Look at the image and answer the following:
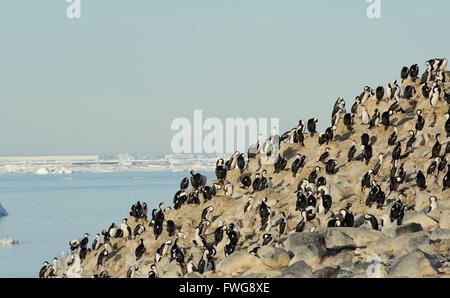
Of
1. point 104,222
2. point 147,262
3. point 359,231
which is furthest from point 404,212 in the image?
point 104,222

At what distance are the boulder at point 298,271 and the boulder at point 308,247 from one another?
1139 mm

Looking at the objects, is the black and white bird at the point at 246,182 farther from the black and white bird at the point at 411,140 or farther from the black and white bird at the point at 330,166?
the black and white bird at the point at 411,140

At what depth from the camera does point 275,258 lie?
27625mm

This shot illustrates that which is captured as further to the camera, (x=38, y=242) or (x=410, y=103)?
(x=38, y=242)

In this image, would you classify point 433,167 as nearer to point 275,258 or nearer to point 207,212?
point 207,212

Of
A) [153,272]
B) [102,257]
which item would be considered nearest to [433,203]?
[153,272]

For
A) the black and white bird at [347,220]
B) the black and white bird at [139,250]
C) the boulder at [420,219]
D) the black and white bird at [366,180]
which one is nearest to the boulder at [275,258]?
the black and white bird at [347,220]

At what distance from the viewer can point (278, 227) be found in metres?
36.6

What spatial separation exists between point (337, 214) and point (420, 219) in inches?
231

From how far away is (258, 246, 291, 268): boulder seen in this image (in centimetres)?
2756

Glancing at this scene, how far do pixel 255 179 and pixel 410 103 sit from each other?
11.0m

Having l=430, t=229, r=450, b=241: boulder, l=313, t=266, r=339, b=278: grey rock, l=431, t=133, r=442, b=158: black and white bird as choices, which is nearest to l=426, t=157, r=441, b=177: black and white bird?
l=431, t=133, r=442, b=158: black and white bird

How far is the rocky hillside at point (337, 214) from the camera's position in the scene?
27.1 metres
